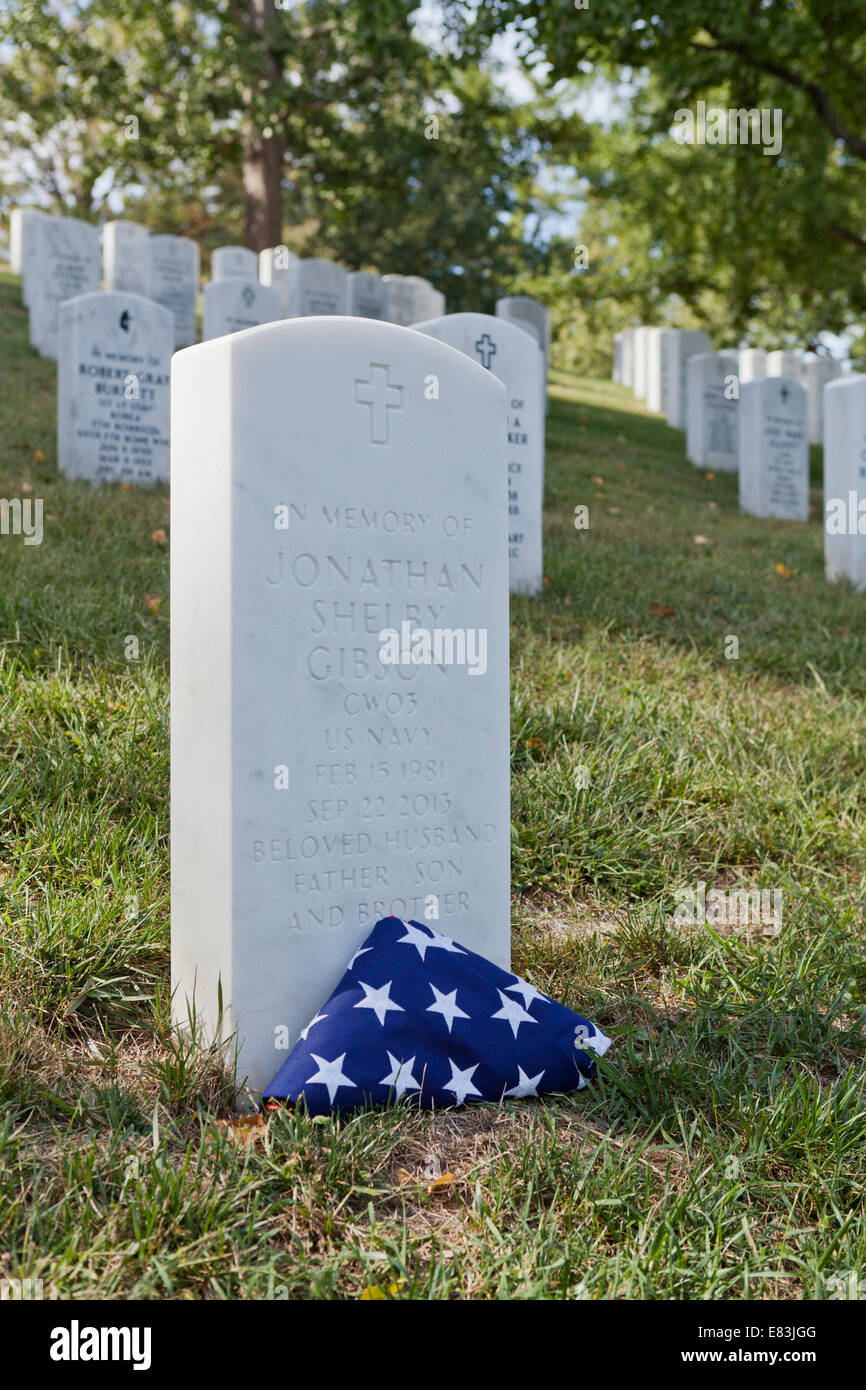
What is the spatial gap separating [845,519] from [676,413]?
35.6 feet

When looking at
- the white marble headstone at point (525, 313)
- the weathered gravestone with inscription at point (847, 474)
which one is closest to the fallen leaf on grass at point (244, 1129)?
the weathered gravestone with inscription at point (847, 474)

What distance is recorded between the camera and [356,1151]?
6.79ft

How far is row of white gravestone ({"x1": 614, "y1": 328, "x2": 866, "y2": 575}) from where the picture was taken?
7504mm

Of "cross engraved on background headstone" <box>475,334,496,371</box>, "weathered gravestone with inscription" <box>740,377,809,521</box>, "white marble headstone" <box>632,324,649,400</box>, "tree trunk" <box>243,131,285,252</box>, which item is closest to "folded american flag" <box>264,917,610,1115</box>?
"cross engraved on background headstone" <box>475,334,496,371</box>

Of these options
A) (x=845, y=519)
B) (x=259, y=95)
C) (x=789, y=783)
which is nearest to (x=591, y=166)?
(x=259, y=95)

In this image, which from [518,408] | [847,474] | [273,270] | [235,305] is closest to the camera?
[518,408]

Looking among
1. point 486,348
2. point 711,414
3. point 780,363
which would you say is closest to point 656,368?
point 780,363

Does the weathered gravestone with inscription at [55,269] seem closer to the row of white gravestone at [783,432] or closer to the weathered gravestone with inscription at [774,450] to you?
the row of white gravestone at [783,432]

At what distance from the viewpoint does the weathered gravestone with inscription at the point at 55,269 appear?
13312 millimetres

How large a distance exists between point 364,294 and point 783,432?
6.32m

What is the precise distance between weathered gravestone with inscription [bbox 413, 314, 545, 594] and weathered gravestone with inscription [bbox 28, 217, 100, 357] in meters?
8.54

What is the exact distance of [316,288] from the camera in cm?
1407

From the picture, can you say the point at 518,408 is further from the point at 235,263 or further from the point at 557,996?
the point at 235,263

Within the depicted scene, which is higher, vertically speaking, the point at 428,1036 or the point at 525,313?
the point at 525,313
